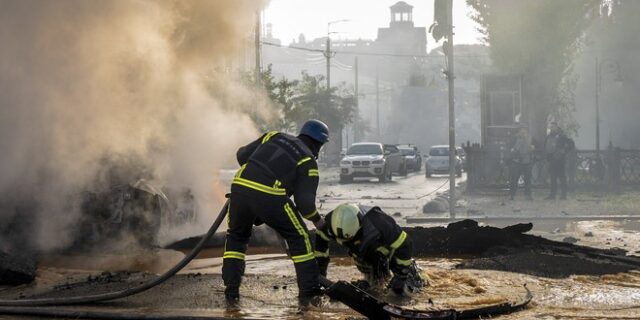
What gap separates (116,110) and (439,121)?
81485 mm

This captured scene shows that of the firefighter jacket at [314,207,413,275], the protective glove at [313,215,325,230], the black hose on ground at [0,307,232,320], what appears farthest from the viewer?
the protective glove at [313,215,325,230]

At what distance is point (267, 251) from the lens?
12055 mm

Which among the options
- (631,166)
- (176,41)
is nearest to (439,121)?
(631,166)

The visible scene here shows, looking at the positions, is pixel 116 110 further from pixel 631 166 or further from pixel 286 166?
pixel 631 166

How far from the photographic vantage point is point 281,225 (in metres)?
8.04

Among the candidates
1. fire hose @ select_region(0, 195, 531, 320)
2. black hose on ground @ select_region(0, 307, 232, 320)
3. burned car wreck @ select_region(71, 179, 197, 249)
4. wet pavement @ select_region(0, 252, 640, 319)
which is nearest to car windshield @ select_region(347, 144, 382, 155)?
burned car wreck @ select_region(71, 179, 197, 249)

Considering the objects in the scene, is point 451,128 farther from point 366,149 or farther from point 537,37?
point 366,149

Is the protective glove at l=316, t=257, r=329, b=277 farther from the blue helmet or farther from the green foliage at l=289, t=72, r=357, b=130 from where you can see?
the green foliage at l=289, t=72, r=357, b=130

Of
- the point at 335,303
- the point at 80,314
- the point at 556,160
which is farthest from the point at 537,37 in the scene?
the point at 80,314

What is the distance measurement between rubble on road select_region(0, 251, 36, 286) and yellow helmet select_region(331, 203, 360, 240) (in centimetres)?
360

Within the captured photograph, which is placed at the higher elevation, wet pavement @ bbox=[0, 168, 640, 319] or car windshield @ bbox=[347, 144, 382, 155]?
car windshield @ bbox=[347, 144, 382, 155]

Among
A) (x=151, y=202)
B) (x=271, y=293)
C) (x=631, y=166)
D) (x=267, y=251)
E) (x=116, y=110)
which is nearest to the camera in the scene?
(x=271, y=293)

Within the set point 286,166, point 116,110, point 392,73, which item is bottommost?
point 286,166

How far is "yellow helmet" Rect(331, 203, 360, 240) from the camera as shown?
8.16 meters
